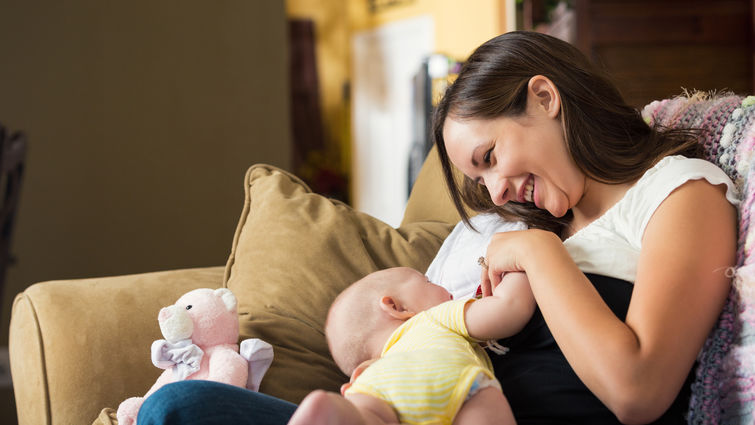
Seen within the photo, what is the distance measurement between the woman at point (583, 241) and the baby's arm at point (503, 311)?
0.10ft

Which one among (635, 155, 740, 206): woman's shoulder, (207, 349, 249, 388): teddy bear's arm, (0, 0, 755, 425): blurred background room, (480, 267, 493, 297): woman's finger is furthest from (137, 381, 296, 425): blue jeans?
(0, 0, 755, 425): blurred background room

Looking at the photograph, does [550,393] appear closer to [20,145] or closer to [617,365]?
[617,365]

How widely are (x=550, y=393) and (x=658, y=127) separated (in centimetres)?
54

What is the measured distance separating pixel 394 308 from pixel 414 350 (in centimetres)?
20

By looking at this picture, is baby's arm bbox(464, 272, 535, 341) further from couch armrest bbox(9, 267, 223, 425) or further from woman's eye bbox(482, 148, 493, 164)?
couch armrest bbox(9, 267, 223, 425)

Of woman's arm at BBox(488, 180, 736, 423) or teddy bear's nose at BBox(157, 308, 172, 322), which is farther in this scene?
teddy bear's nose at BBox(157, 308, 172, 322)

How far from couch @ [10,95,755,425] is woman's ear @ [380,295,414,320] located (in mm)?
208

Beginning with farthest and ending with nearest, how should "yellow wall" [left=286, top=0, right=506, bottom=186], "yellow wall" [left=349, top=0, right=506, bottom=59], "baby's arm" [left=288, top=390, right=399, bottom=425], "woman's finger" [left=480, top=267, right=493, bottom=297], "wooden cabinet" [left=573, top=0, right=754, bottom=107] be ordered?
"yellow wall" [left=286, top=0, right=506, bottom=186] → "yellow wall" [left=349, top=0, right=506, bottom=59] → "wooden cabinet" [left=573, top=0, right=754, bottom=107] → "woman's finger" [left=480, top=267, right=493, bottom=297] → "baby's arm" [left=288, top=390, right=399, bottom=425]

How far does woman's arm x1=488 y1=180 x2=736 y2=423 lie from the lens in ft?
3.10

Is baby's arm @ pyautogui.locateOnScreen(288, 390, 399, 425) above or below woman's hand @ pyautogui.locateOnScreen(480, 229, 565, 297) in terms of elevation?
below

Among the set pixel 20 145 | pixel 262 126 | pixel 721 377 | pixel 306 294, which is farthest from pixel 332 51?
pixel 721 377

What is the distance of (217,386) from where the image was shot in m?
0.92

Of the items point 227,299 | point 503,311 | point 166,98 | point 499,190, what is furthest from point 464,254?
point 166,98

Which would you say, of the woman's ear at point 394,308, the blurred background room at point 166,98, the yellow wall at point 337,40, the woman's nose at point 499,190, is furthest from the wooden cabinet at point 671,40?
the woman's ear at point 394,308
